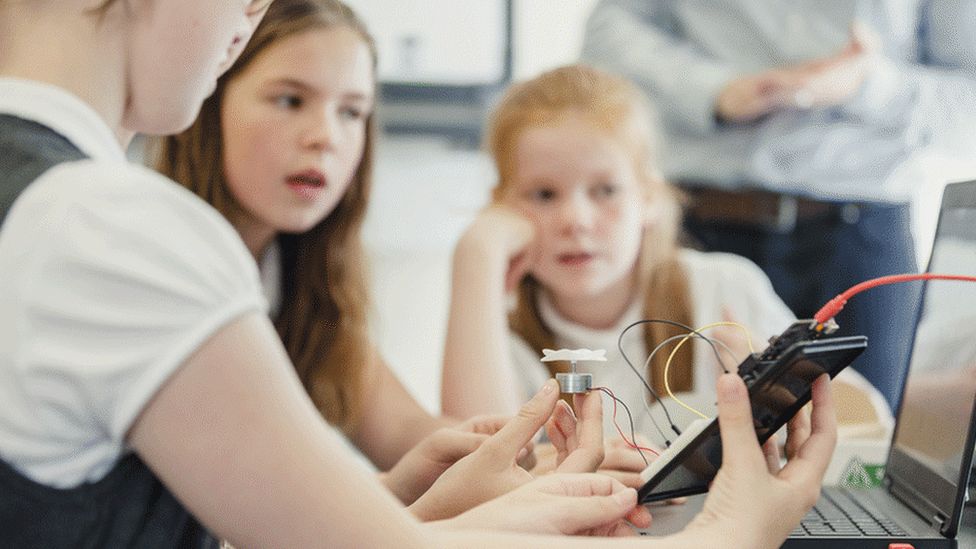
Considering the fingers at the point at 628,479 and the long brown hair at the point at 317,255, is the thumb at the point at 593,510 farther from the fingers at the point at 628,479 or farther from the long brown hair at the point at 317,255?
the long brown hair at the point at 317,255

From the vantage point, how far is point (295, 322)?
1262mm

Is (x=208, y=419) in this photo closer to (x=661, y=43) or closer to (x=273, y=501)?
(x=273, y=501)

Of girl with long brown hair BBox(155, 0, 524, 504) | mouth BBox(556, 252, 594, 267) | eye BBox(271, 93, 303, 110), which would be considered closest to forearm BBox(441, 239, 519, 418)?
girl with long brown hair BBox(155, 0, 524, 504)

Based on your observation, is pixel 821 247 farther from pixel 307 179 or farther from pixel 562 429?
pixel 562 429

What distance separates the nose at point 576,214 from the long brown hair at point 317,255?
0.27 m

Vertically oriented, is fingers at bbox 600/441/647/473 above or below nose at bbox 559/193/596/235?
above

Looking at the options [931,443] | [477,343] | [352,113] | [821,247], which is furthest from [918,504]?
[821,247]

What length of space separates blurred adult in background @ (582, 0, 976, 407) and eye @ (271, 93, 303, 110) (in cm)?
83

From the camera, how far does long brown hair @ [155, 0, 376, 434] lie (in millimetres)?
1176

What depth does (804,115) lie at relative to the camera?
1.73m

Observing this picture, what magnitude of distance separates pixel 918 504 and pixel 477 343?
56cm

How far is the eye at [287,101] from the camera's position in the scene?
115 cm

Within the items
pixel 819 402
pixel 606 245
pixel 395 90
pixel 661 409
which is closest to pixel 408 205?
pixel 395 90

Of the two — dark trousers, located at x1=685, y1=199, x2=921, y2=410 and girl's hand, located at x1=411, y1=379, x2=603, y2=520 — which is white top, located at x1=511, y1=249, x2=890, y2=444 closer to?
dark trousers, located at x1=685, y1=199, x2=921, y2=410
